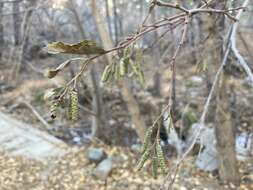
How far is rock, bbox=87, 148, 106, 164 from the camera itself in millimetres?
5777

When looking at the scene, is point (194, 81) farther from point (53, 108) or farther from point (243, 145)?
point (53, 108)

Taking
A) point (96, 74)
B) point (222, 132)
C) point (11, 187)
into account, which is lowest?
point (11, 187)

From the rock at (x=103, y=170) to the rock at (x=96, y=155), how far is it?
0.23 metres

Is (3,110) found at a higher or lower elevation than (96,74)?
lower

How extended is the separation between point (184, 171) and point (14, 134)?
10.1 ft

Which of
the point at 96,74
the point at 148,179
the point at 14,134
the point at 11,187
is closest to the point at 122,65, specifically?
the point at 148,179

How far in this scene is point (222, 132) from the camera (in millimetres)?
4805

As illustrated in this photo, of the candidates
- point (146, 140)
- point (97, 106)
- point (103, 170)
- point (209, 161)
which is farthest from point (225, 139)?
point (146, 140)

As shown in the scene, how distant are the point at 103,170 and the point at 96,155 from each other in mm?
460

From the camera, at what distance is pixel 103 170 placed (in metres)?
5.39

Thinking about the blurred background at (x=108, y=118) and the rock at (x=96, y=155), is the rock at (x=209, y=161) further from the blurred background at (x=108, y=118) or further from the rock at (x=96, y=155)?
the rock at (x=96, y=155)

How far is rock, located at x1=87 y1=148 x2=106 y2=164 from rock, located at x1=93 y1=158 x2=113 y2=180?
230 mm

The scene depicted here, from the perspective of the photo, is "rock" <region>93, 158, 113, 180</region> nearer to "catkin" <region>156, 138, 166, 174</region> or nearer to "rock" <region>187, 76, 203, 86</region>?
"catkin" <region>156, 138, 166, 174</region>

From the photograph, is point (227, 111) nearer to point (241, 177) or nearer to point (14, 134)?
point (241, 177)
